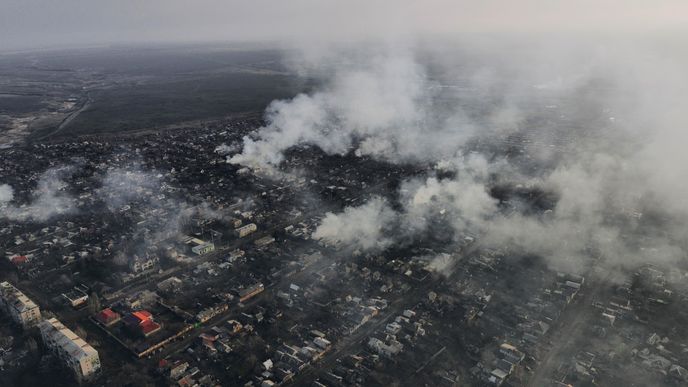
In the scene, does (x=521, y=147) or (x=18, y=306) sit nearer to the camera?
(x=18, y=306)

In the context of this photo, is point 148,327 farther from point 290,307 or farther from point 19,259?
point 19,259

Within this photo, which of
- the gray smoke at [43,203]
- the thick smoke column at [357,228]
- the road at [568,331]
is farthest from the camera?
the gray smoke at [43,203]

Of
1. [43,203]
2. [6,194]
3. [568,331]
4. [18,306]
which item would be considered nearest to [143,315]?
[18,306]

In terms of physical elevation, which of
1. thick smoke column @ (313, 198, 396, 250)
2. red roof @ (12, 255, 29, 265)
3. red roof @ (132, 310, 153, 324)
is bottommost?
red roof @ (12, 255, 29, 265)

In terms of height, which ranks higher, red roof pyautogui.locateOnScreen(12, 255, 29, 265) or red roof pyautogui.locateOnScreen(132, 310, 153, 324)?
red roof pyautogui.locateOnScreen(132, 310, 153, 324)

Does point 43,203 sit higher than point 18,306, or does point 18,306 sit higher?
point 18,306

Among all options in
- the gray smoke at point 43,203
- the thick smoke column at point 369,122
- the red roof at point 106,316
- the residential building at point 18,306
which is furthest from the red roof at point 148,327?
the thick smoke column at point 369,122

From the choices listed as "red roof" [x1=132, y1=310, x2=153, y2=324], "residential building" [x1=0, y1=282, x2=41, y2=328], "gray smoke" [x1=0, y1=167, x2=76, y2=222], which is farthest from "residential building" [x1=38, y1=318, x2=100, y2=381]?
"gray smoke" [x1=0, y1=167, x2=76, y2=222]

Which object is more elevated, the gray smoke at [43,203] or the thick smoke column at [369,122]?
the thick smoke column at [369,122]

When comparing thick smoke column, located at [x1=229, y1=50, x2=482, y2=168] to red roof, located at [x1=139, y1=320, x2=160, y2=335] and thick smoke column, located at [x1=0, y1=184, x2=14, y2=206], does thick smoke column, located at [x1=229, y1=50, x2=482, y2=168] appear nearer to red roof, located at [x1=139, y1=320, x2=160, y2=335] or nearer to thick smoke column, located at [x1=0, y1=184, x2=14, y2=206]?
thick smoke column, located at [x1=0, y1=184, x2=14, y2=206]

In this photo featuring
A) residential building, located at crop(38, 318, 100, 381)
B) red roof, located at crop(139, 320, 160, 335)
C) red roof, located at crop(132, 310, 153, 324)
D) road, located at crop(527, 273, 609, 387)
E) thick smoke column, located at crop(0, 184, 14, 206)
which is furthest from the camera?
thick smoke column, located at crop(0, 184, 14, 206)

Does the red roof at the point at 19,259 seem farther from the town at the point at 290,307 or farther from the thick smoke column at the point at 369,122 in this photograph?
the thick smoke column at the point at 369,122

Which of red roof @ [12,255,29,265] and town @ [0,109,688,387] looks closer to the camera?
town @ [0,109,688,387]
